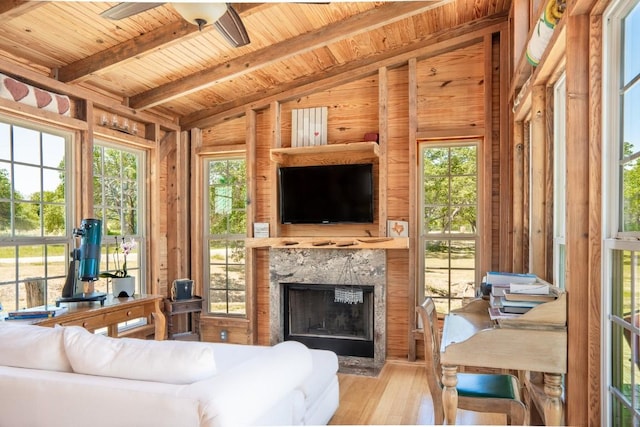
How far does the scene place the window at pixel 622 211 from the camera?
5.42 feet

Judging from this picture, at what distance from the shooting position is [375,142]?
446 centimetres

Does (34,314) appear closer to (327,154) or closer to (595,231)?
(327,154)

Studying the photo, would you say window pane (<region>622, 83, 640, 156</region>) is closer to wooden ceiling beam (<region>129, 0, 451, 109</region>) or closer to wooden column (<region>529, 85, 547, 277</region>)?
wooden column (<region>529, 85, 547, 277</region>)

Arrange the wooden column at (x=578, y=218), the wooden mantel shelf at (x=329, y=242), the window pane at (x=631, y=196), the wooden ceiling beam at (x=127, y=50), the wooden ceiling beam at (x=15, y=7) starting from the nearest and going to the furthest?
the window pane at (x=631, y=196)
the wooden column at (x=578, y=218)
the wooden ceiling beam at (x=15, y=7)
the wooden ceiling beam at (x=127, y=50)
the wooden mantel shelf at (x=329, y=242)

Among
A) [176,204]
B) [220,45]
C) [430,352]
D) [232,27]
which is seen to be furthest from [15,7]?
[430,352]

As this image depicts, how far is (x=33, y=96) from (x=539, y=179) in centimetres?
373

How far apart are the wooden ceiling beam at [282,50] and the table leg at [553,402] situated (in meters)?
2.75

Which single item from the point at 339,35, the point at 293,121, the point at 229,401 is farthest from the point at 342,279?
the point at 229,401

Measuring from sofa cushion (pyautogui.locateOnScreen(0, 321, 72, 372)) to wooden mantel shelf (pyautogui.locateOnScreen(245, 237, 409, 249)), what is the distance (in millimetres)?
Answer: 2674

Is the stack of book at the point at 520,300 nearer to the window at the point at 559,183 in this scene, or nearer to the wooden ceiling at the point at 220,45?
the window at the point at 559,183

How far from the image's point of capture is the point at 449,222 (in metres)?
4.43

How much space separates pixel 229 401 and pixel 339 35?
307 cm

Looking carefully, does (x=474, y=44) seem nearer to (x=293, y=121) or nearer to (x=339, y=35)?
(x=339, y=35)

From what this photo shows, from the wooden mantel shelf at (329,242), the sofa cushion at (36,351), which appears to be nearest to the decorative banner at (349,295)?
the wooden mantel shelf at (329,242)
